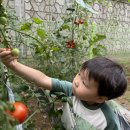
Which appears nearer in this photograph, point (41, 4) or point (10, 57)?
point (10, 57)

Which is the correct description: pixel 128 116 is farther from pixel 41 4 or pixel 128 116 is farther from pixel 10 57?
pixel 41 4

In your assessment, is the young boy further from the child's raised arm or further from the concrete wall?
the concrete wall

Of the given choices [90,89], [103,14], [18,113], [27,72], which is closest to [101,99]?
[90,89]

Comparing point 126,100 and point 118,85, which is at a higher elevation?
point 118,85

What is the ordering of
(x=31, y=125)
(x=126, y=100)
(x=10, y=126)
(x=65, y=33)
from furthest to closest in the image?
(x=126, y=100)
(x=65, y=33)
(x=31, y=125)
(x=10, y=126)

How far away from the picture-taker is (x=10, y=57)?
4.34 feet

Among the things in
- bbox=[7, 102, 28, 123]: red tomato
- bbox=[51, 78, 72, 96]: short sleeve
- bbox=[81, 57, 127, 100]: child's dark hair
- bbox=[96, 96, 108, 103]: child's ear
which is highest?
bbox=[7, 102, 28, 123]: red tomato

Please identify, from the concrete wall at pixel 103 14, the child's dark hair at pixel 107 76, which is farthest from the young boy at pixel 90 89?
the concrete wall at pixel 103 14

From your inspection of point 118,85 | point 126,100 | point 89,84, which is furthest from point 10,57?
point 126,100

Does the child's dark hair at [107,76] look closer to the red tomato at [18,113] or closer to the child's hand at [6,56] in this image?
the child's hand at [6,56]

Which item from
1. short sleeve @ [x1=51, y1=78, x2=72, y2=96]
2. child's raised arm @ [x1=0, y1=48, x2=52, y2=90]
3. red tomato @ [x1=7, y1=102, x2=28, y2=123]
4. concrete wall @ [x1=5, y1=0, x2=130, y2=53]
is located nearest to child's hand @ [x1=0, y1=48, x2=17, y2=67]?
child's raised arm @ [x1=0, y1=48, x2=52, y2=90]

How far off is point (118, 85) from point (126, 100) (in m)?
2.77

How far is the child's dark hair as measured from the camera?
58.4 inches

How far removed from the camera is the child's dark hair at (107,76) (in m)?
1.48
